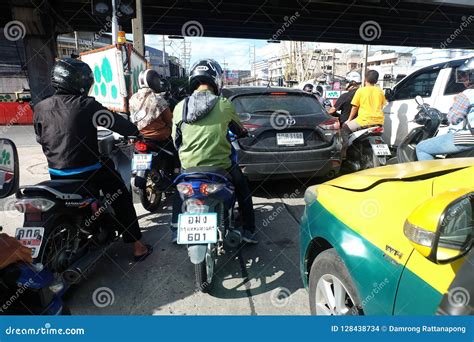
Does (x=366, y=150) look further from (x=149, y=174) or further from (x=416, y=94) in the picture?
(x=149, y=174)

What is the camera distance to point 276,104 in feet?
15.8

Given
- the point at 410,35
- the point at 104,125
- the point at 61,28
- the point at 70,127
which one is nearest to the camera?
the point at 70,127

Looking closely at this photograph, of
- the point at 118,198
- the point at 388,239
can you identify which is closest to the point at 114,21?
the point at 118,198

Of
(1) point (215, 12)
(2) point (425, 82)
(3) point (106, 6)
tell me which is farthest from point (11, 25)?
(2) point (425, 82)

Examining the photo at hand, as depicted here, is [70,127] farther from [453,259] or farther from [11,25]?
[11,25]

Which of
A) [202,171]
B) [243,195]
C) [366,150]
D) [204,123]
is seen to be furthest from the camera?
[366,150]

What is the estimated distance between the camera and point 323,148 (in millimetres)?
4695

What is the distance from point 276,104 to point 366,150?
1.98 m

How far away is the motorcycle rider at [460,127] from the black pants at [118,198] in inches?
139

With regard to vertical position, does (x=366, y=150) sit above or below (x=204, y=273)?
above

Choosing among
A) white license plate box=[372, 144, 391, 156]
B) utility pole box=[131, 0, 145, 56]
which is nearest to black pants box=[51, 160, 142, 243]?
white license plate box=[372, 144, 391, 156]

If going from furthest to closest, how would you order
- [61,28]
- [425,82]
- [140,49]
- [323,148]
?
[61,28] → [140,49] → [425,82] → [323,148]

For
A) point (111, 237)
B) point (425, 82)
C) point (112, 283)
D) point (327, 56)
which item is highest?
point (327, 56)

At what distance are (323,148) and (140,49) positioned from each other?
5.30 metres
